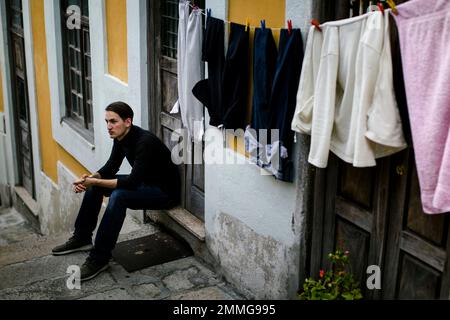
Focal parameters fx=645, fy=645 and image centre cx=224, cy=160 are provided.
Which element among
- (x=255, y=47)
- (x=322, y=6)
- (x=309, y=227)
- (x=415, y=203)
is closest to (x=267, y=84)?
(x=255, y=47)

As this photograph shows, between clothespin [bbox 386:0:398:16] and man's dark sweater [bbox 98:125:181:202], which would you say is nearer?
clothespin [bbox 386:0:398:16]

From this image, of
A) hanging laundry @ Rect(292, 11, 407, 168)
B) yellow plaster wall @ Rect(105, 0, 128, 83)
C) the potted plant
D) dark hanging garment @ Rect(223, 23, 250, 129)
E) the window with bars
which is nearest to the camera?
hanging laundry @ Rect(292, 11, 407, 168)

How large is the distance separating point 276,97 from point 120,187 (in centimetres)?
195

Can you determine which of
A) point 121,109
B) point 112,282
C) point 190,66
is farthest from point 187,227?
point 190,66

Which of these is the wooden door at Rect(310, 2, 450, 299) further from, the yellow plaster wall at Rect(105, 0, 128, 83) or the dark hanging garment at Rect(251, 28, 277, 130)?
the yellow plaster wall at Rect(105, 0, 128, 83)

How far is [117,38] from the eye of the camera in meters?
7.13

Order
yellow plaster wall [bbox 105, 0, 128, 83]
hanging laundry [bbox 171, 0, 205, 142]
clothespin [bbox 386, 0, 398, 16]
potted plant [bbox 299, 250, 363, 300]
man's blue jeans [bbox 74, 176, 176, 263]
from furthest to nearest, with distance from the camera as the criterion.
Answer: yellow plaster wall [bbox 105, 0, 128, 83] → man's blue jeans [bbox 74, 176, 176, 263] → hanging laundry [bbox 171, 0, 205, 142] → potted plant [bbox 299, 250, 363, 300] → clothespin [bbox 386, 0, 398, 16]

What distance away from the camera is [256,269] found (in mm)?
5227

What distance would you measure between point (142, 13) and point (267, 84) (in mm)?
2404

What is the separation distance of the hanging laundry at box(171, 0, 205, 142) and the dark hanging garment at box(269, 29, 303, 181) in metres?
1.25

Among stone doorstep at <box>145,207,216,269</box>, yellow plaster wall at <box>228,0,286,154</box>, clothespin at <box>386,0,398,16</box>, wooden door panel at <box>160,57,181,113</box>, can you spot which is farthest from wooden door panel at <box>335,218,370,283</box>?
wooden door panel at <box>160,57,181,113</box>

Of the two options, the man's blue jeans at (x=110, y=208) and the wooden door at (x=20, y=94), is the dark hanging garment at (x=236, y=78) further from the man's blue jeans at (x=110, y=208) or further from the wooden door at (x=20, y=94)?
the wooden door at (x=20, y=94)

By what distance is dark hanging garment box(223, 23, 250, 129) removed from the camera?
481 cm

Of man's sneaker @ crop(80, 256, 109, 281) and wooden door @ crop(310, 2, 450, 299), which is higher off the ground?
wooden door @ crop(310, 2, 450, 299)
